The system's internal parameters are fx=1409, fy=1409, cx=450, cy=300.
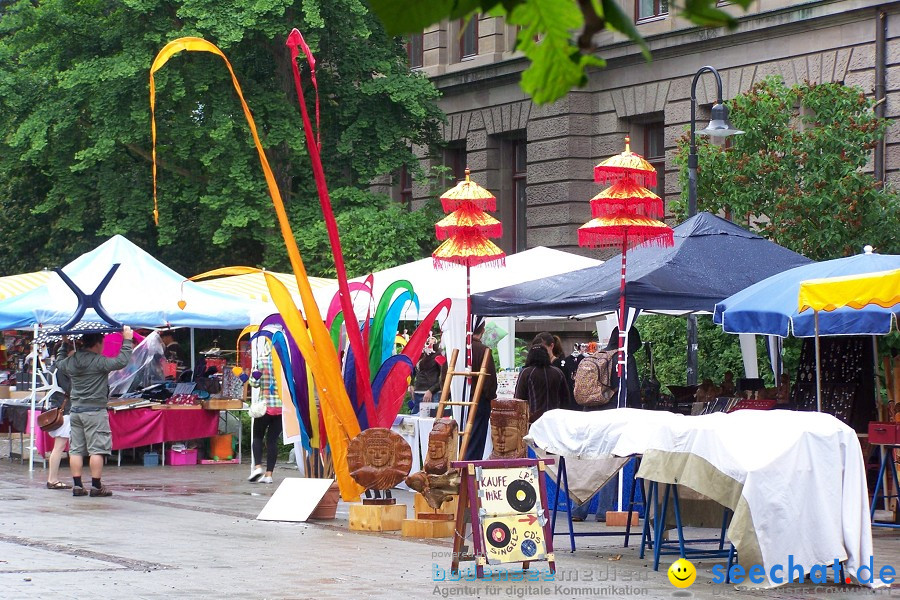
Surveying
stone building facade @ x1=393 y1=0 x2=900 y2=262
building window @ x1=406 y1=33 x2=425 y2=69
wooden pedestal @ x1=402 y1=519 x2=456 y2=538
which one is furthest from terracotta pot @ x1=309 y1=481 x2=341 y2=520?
building window @ x1=406 y1=33 x2=425 y2=69

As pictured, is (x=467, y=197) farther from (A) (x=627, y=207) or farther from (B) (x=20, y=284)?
(B) (x=20, y=284)

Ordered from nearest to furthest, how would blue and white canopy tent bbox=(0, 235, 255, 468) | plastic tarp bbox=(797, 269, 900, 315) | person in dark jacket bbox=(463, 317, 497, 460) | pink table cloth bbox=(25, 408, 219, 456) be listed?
plastic tarp bbox=(797, 269, 900, 315)
person in dark jacket bbox=(463, 317, 497, 460)
pink table cloth bbox=(25, 408, 219, 456)
blue and white canopy tent bbox=(0, 235, 255, 468)

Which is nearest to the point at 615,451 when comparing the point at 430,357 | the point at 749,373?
the point at 749,373

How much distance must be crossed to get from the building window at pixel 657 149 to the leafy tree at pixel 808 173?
689 centimetres

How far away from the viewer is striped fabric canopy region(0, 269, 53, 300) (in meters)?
23.7

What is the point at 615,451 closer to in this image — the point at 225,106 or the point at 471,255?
the point at 471,255

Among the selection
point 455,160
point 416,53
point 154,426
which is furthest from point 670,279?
point 416,53

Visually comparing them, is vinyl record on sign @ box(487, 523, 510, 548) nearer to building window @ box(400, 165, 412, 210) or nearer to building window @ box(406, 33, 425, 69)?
building window @ box(406, 33, 425, 69)

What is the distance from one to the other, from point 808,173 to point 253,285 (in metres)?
9.47

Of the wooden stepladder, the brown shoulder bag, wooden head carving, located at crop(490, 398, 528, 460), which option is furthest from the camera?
the brown shoulder bag

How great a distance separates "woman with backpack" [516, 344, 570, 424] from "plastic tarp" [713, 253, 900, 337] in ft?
6.00

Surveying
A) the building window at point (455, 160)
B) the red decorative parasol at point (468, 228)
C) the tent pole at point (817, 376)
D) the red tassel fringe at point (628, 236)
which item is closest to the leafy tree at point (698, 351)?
the red tassel fringe at point (628, 236)

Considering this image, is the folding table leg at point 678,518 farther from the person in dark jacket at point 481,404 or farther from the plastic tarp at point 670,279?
the person in dark jacket at point 481,404

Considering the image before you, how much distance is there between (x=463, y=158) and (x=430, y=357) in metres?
12.2
